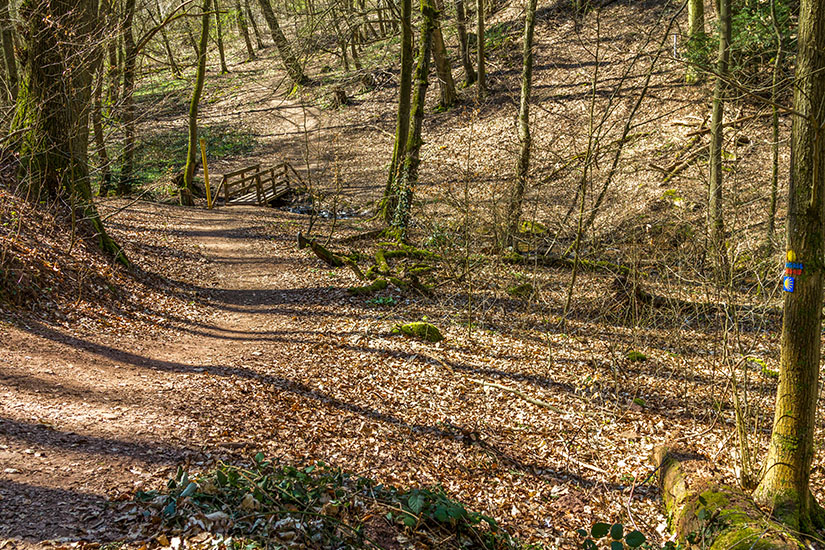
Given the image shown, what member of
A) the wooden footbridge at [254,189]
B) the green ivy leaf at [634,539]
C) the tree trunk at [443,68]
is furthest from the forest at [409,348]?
the tree trunk at [443,68]

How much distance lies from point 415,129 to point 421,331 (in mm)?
6452

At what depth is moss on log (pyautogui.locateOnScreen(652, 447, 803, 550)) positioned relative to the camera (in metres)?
4.27

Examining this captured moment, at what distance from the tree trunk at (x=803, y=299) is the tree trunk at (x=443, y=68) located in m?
14.2

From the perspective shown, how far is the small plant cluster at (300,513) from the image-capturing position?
12.2 feet

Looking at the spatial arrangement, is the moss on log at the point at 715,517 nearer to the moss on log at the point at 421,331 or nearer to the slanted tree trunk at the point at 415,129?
the moss on log at the point at 421,331

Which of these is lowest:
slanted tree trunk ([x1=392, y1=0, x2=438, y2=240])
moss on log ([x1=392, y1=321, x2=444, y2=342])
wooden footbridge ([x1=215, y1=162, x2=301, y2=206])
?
moss on log ([x1=392, y1=321, x2=444, y2=342])

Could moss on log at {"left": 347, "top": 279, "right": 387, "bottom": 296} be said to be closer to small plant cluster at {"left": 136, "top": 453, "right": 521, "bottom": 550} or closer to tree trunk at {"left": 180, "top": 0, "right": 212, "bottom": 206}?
small plant cluster at {"left": 136, "top": 453, "right": 521, "bottom": 550}

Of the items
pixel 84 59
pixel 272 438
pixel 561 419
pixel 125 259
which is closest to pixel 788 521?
pixel 561 419

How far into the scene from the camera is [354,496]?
4.40 meters

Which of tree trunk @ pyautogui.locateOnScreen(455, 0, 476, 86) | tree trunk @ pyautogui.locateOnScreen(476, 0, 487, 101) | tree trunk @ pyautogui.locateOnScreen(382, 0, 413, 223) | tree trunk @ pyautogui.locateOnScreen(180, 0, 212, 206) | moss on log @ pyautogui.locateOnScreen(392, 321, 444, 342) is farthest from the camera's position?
tree trunk @ pyautogui.locateOnScreen(455, 0, 476, 86)

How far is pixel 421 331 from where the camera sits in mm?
9305

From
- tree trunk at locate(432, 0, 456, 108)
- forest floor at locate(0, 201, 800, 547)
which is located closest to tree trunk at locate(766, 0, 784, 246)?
forest floor at locate(0, 201, 800, 547)

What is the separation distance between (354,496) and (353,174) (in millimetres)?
18460

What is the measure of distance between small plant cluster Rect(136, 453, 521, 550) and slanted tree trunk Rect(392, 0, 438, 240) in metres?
9.64
